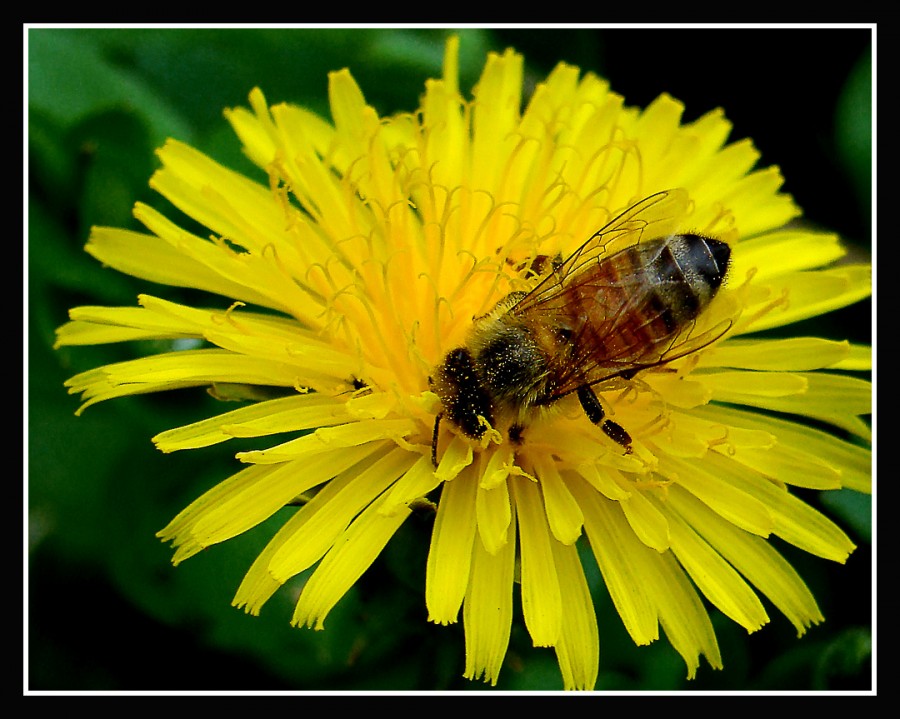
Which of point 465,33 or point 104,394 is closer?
point 104,394

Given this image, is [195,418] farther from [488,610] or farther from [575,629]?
[575,629]

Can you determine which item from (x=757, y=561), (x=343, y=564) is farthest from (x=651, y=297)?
(x=343, y=564)

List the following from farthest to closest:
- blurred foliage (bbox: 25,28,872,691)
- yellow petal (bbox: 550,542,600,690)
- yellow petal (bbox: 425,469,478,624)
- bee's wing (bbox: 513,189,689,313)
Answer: blurred foliage (bbox: 25,28,872,691) → bee's wing (bbox: 513,189,689,313) → yellow petal (bbox: 550,542,600,690) → yellow petal (bbox: 425,469,478,624)

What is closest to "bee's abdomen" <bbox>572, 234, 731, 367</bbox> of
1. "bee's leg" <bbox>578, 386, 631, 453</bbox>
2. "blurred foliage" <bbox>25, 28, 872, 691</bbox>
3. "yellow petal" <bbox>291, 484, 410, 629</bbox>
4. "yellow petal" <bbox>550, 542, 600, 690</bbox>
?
"bee's leg" <bbox>578, 386, 631, 453</bbox>

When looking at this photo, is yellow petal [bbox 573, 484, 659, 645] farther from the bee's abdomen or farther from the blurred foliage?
the blurred foliage

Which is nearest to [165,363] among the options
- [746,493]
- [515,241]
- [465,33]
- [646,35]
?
[515,241]

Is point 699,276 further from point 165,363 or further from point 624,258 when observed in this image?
point 165,363
